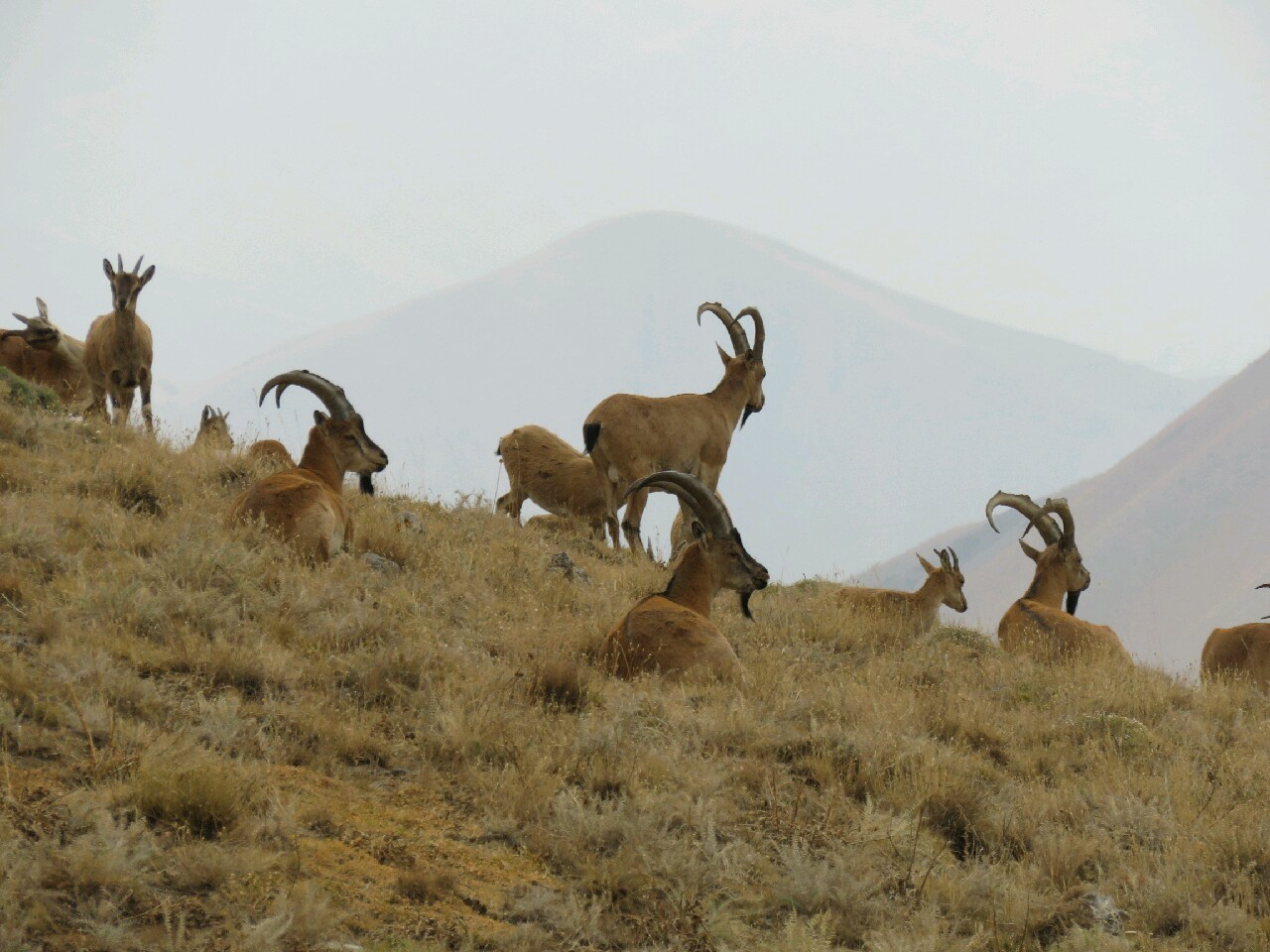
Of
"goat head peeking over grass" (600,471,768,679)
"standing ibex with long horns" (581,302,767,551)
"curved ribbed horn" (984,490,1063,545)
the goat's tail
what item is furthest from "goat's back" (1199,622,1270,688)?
the goat's tail

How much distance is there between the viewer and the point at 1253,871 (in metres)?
6.50

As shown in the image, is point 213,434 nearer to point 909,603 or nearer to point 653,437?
point 653,437

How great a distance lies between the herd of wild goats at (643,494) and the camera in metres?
10.2

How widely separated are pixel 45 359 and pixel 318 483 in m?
8.75

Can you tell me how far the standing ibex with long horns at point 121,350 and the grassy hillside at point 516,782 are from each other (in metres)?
6.46

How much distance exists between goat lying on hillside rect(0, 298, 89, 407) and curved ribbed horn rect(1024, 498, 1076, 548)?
12.0m

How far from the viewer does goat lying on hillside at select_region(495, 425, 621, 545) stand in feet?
57.9

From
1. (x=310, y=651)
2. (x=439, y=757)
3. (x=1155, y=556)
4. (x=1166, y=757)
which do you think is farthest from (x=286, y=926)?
(x=1155, y=556)

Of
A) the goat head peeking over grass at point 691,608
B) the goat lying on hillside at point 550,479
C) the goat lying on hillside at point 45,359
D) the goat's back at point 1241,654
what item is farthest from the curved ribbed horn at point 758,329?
the goat lying on hillside at point 45,359

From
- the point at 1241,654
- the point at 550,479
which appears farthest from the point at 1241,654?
the point at 550,479

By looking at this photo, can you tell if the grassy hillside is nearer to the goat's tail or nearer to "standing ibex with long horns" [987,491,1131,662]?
"standing ibex with long horns" [987,491,1131,662]

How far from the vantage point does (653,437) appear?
1574 cm

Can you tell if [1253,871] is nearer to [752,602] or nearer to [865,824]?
[865,824]

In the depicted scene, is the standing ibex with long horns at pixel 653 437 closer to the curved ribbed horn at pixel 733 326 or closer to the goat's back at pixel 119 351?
the curved ribbed horn at pixel 733 326
